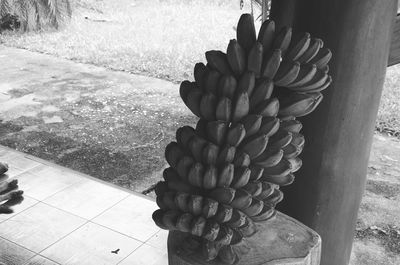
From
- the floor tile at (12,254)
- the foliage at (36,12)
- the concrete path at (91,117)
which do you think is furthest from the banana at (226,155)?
the foliage at (36,12)

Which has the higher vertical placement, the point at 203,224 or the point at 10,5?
the point at 10,5

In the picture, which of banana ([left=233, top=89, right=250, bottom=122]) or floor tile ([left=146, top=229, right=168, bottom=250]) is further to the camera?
floor tile ([left=146, top=229, right=168, bottom=250])

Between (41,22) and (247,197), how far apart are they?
807cm

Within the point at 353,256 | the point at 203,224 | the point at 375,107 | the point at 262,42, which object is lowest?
the point at 353,256

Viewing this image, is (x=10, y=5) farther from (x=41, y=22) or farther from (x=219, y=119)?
(x=219, y=119)

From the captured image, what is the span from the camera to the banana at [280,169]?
955 millimetres

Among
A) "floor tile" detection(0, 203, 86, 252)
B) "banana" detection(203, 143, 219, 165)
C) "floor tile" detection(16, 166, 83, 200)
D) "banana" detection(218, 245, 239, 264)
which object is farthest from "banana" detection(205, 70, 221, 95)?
"floor tile" detection(16, 166, 83, 200)

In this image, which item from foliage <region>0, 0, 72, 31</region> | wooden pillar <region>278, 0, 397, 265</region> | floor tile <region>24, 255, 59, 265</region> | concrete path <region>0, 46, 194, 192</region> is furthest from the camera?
foliage <region>0, 0, 72, 31</region>

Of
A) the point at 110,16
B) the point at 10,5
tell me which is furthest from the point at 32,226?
the point at 110,16

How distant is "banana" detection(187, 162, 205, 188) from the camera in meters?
0.88

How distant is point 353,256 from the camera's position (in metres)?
2.88

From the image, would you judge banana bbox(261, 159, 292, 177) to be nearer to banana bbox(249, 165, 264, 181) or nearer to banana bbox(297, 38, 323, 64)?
banana bbox(249, 165, 264, 181)

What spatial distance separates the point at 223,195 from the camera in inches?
34.9

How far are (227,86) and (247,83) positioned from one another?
0.04 m
